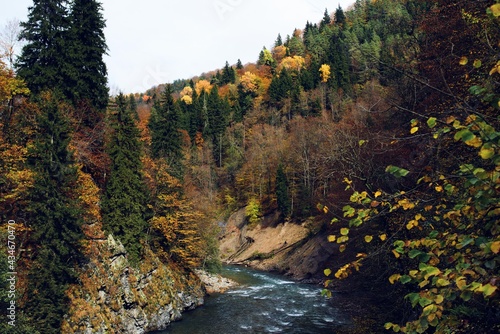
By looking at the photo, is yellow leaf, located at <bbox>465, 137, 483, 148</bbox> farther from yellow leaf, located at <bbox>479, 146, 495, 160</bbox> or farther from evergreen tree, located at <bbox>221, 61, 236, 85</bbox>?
evergreen tree, located at <bbox>221, 61, 236, 85</bbox>

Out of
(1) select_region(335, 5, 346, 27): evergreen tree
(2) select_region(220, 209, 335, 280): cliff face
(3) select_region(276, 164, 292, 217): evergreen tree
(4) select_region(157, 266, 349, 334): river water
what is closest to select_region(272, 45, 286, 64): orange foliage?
(1) select_region(335, 5, 346, 27): evergreen tree

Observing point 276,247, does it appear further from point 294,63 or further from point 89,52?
point 294,63

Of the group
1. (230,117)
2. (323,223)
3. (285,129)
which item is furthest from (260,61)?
(323,223)

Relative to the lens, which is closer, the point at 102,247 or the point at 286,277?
the point at 102,247

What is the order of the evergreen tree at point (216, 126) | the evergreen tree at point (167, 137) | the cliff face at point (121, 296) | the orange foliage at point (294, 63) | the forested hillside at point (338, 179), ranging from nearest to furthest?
the forested hillside at point (338, 179), the cliff face at point (121, 296), the evergreen tree at point (167, 137), the evergreen tree at point (216, 126), the orange foliage at point (294, 63)

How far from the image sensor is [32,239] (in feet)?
54.8

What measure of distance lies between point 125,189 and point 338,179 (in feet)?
56.7

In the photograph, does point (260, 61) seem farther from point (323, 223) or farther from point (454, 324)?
point (454, 324)

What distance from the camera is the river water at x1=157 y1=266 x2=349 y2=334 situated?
72.0 ft

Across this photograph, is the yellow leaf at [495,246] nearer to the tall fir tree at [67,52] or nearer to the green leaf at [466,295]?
the green leaf at [466,295]

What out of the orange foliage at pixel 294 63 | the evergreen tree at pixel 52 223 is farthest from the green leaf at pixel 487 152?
the orange foliage at pixel 294 63

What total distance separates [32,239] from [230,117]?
76.3 metres

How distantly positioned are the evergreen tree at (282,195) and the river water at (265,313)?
2025cm

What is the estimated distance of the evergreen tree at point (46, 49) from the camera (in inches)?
950
